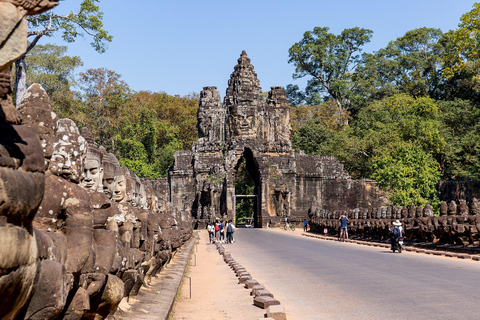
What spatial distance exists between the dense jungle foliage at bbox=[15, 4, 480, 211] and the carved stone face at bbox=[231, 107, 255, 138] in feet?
31.5

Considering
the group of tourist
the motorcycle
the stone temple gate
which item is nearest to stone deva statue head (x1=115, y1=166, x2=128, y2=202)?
the motorcycle

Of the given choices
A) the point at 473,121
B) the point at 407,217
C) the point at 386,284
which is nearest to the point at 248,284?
the point at 386,284

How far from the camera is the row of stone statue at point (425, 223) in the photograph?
19550mm

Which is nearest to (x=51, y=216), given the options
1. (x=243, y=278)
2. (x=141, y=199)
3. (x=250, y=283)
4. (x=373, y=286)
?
(x=141, y=199)

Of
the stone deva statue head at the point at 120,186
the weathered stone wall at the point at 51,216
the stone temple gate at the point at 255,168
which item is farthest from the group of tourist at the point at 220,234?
the weathered stone wall at the point at 51,216

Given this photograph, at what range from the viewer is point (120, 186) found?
8086mm

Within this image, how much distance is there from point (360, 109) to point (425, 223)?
1999 inches

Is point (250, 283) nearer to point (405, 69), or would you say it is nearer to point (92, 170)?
point (92, 170)

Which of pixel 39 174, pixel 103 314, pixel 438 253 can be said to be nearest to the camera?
pixel 39 174

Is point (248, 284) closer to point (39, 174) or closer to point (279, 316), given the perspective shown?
point (279, 316)

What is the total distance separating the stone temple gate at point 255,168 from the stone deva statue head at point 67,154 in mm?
43029

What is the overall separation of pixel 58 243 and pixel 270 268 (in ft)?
38.5

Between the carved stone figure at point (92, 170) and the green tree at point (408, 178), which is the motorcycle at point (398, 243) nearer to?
the carved stone figure at point (92, 170)

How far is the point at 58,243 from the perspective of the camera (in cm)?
409
